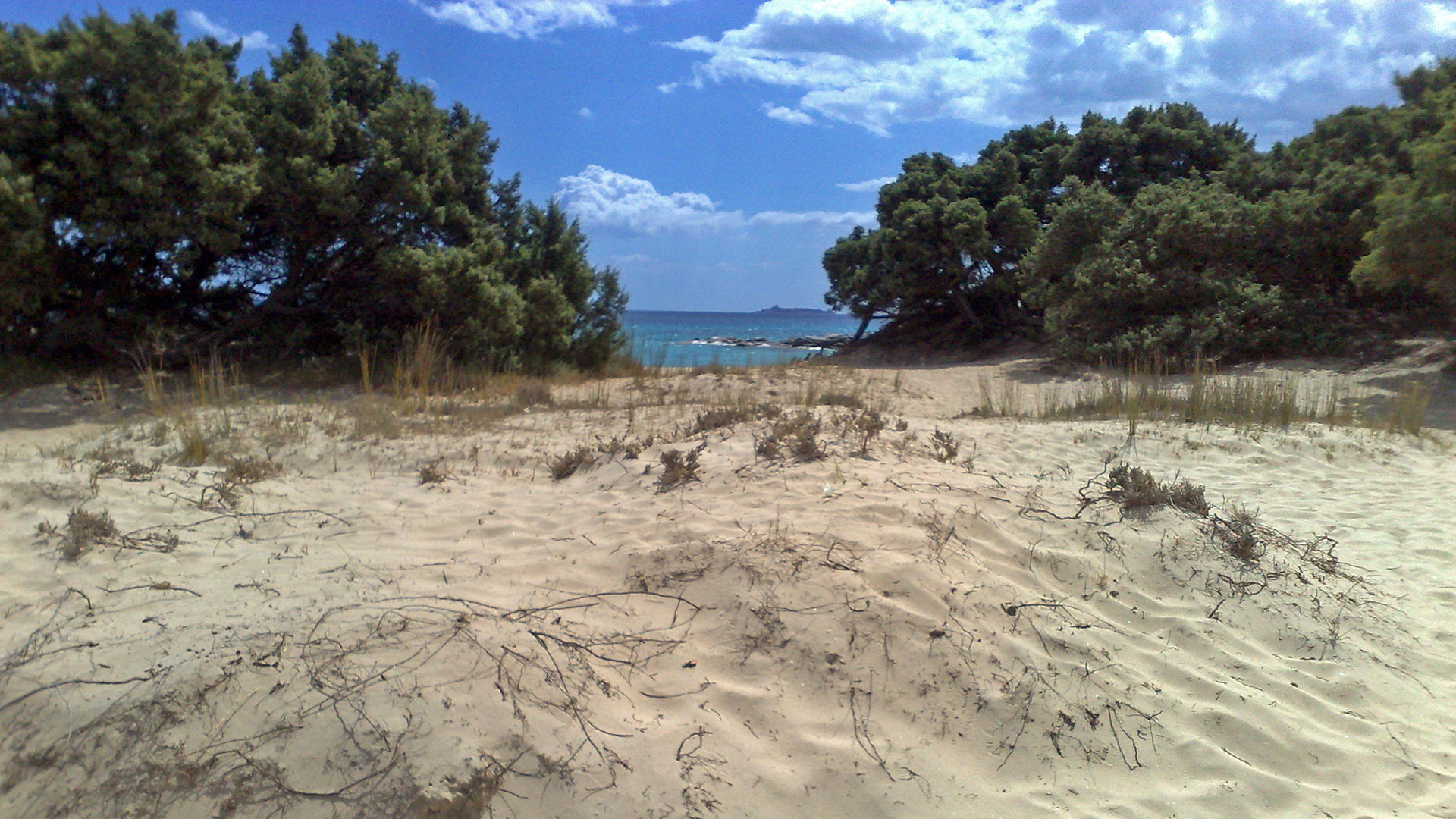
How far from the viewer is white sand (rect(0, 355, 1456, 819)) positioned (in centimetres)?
278

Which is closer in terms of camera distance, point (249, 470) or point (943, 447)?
point (249, 470)

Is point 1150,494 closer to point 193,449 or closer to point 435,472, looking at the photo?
point 435,472

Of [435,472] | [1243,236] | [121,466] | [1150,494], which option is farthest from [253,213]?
[1243,236]

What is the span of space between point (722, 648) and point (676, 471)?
1831 millimetres

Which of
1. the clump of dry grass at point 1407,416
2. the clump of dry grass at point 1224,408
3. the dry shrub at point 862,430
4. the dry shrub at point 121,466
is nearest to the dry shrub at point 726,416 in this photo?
the dry shrub at point 862,430

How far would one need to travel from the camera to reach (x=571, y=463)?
19.0 ft

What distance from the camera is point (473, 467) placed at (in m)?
5.96

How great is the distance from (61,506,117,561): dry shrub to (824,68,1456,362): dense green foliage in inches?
487

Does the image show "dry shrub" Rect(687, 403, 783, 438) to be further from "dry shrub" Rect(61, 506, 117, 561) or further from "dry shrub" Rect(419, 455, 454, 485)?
"dry shrub" Rect(61, 506, 117, 561)

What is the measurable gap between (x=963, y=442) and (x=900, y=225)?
585 inches

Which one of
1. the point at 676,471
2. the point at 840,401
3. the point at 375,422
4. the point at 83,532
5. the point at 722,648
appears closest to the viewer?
the point at 722,648

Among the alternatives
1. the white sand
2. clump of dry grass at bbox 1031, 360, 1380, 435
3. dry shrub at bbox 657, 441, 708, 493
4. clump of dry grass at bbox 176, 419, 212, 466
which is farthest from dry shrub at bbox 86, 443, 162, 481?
clump of dry grass at bbox 1031, 360, 1380, 435

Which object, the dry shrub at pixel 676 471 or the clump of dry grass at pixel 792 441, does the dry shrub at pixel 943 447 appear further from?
the dry shrub at pixel 676 471

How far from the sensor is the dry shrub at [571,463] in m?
5.73
